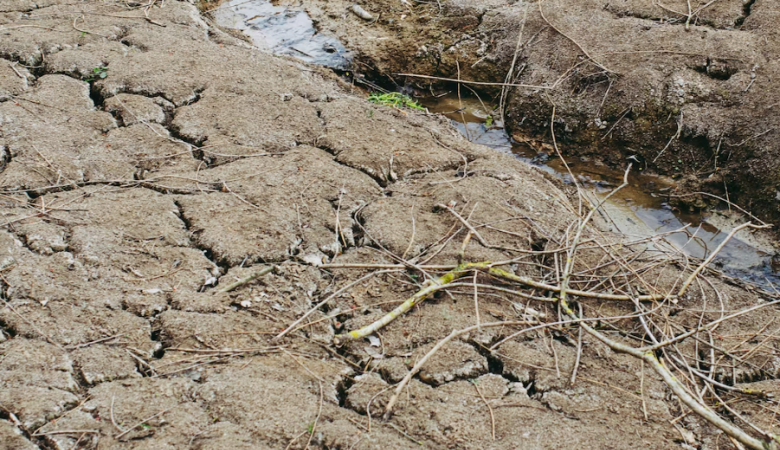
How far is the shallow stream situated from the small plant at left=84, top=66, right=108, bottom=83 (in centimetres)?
180

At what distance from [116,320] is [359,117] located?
6.99 ft

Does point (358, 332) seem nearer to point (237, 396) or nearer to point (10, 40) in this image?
point (237, 396)

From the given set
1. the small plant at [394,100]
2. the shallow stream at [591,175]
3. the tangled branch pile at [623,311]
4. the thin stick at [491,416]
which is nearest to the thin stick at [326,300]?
the tangled branch pile at [623,311]

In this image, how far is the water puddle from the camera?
541 centimetres

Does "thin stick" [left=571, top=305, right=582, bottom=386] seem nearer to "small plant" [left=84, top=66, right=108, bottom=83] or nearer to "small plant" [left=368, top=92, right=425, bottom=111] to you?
"small plant" [left=368, top=92, right=425, bottom=111]

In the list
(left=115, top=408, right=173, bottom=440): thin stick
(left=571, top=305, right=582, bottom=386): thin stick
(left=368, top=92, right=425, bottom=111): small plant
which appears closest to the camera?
(left=115, top=408, right=173, bottom=440): thin stick

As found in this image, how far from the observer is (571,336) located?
2562 mm

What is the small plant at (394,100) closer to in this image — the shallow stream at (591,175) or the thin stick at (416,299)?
the shallow stream at (591,175)

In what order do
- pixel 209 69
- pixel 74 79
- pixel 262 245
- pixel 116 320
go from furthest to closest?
pixel 209 69 < pixel 74 79 < pixel 262 245 < pixel 116 320

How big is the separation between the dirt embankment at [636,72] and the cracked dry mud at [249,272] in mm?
884

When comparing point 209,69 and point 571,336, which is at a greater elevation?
point 209,69

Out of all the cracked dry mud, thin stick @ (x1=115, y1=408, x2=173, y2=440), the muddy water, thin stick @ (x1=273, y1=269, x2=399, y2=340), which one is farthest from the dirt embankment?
thin stick @ (x1=115, y1=408, x2=173, y2=440)

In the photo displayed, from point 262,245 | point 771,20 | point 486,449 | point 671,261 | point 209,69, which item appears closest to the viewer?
point 486,449

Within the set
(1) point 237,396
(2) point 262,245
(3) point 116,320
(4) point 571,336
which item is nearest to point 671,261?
(4) point 571,336
